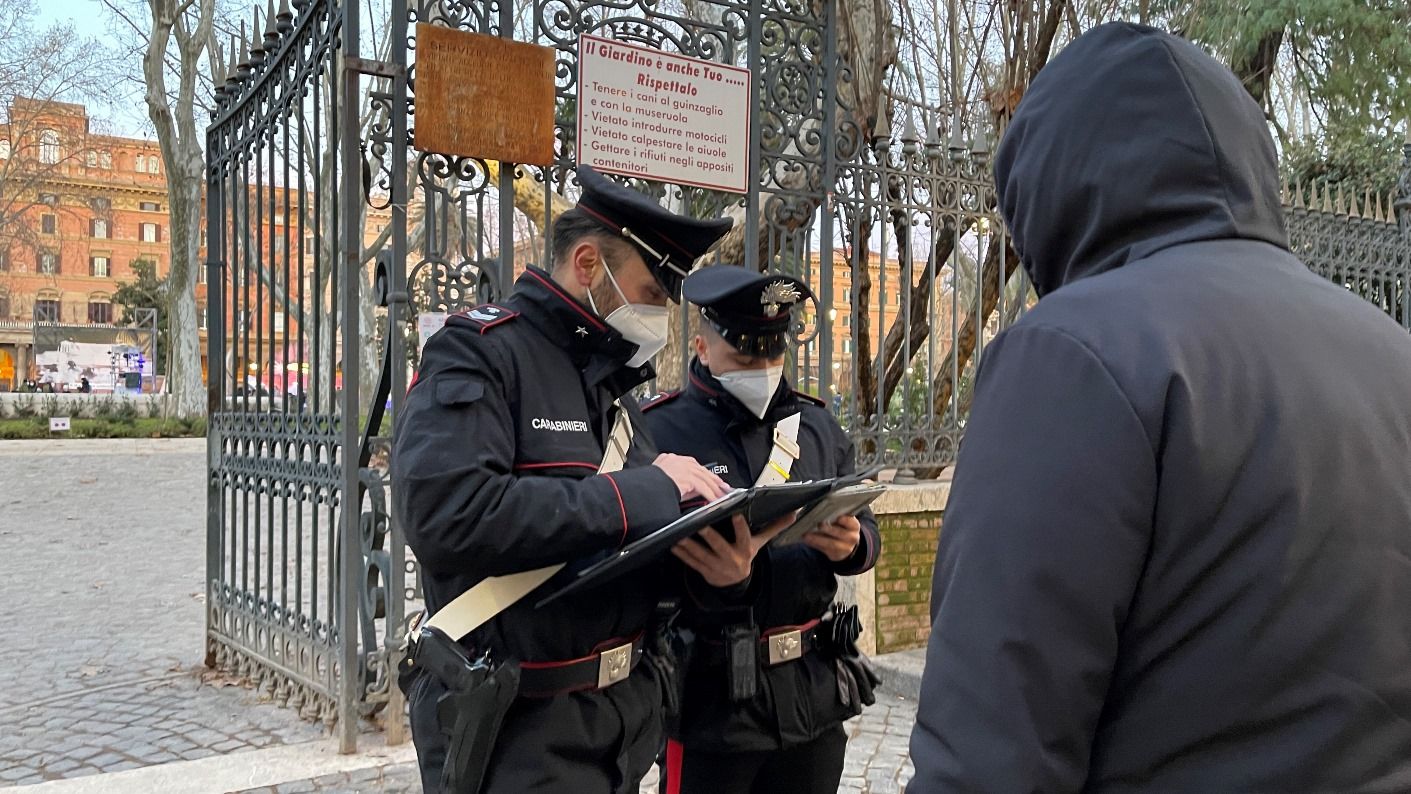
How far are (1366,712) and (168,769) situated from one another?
14.2ft

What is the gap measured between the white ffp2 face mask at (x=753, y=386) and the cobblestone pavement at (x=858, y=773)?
148 cm

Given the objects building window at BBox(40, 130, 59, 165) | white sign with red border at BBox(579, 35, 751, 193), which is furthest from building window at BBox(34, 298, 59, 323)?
white sign with red border at BBox(579, 35, 751, 193)

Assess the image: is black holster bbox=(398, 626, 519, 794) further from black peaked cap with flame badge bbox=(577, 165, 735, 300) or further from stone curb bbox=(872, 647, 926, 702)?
stone curb bbox=(872, 647, 926, 702)

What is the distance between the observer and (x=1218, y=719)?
1.14 metres

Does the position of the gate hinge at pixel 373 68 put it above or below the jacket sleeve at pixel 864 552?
above

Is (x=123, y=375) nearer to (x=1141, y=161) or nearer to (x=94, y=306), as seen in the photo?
(x=94, y=306)

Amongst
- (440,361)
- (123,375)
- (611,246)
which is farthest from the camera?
Answer: (123,375)

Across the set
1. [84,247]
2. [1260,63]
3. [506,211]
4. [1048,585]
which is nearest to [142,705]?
[506,211]

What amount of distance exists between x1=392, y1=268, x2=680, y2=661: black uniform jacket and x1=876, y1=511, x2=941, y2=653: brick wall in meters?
3.78

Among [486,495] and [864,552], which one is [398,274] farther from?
[486,495]

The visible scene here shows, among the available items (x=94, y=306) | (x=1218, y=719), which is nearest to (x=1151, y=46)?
(x=1218, y=719)

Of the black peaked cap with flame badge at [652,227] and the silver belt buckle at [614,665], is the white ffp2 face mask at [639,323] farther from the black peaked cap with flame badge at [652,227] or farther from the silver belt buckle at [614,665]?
the silver belt buckle at [614,665]

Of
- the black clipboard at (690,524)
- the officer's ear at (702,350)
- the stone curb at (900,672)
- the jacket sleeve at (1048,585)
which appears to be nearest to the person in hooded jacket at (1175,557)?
the jacket sleeve at (1048,585)

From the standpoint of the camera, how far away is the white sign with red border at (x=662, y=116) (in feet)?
15.7
